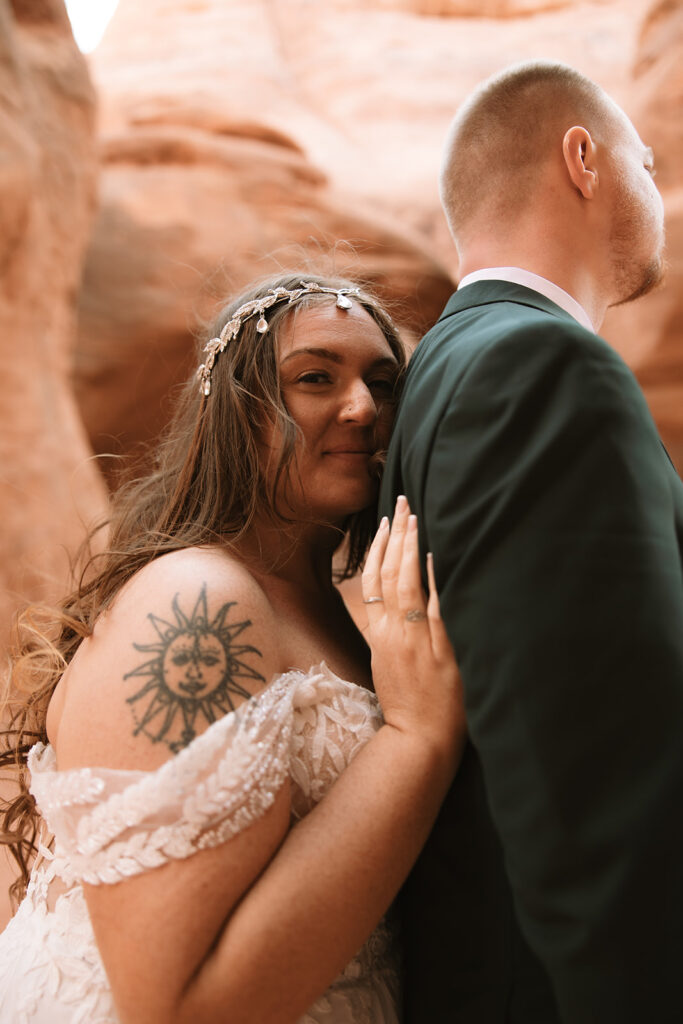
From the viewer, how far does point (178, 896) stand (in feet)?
3.68

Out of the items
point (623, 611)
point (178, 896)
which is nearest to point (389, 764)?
point (178, 896)

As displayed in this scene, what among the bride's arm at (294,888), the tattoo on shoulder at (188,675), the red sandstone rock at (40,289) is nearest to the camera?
the bride's arm at (294,888)

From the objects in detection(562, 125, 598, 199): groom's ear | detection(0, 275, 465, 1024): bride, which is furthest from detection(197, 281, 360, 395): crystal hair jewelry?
detection(562, 125, 598, 199): groom's ear

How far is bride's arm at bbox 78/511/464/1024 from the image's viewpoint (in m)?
1.11

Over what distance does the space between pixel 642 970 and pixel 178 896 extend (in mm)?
535

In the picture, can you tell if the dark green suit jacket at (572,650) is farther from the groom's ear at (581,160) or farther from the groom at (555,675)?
the groom's ear at (581,160)

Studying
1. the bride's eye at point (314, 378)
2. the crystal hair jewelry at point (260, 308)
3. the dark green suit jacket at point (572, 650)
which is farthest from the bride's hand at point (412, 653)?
the crystal hair jewelry at point (260, 308)

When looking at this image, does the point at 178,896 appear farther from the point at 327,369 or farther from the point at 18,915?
the point at 327,369

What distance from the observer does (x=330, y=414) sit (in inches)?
62.9

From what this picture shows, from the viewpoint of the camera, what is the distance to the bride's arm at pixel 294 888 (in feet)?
3.63

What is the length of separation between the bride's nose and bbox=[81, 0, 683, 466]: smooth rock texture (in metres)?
2.77

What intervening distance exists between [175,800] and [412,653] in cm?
38

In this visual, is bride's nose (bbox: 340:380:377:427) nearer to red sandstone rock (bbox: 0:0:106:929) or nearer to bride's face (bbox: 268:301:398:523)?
bride's face (bbox: 268:301:398:523)

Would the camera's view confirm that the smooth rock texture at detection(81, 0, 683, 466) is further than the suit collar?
Yes
